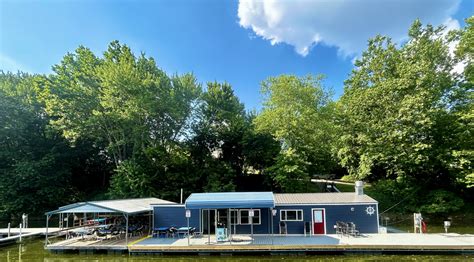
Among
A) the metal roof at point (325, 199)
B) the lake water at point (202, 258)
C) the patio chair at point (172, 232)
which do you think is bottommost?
the lake water at point (202, 258)

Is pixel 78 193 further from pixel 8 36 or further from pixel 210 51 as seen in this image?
pixel 210 51

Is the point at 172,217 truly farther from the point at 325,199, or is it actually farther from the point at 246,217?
the point at 325,199

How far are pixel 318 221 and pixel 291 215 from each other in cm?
137

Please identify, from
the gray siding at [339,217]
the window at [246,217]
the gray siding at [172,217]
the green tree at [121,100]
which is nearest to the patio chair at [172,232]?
the gray siding at [172,217]

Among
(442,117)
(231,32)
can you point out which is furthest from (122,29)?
(442,117)

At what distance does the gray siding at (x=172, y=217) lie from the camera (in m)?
14.6

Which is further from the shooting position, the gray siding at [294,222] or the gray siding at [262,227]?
the gray siding at [262,227]

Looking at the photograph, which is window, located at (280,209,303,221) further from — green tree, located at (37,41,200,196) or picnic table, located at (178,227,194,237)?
green tree, located at (37,41,200,196)

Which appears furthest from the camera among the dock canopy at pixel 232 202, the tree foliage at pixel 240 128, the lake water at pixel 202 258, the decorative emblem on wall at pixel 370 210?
the tree foliage at pixel 240 128

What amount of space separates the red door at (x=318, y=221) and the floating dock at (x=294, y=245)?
3.03ft

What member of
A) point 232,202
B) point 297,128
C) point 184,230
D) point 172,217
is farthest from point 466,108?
point 172,217

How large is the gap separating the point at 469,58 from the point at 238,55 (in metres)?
16.3

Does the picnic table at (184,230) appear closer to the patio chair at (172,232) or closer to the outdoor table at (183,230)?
the outdoor table at (183,230)

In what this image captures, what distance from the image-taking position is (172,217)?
14664mm
